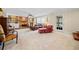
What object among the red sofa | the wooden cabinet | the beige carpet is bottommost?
the beige carpet

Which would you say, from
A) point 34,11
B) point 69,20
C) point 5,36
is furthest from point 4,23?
point 69,20

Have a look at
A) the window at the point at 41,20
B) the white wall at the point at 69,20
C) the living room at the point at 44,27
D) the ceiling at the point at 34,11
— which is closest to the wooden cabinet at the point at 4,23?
the living room at the point at 44,27

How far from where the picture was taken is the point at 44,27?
6.89ft

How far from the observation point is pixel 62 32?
2.10 meters

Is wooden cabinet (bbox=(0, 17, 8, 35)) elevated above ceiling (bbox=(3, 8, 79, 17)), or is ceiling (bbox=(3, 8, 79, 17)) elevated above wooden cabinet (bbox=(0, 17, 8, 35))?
ceiling (bbox=(3, 8, 79, 17))

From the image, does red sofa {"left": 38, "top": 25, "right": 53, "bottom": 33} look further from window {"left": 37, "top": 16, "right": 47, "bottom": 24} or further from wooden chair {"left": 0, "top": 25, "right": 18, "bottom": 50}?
wooden chair {"left": 0, "top": 25, "right": 18, "bottom": 50}

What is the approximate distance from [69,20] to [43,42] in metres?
0.55

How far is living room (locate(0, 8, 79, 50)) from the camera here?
2.04 m

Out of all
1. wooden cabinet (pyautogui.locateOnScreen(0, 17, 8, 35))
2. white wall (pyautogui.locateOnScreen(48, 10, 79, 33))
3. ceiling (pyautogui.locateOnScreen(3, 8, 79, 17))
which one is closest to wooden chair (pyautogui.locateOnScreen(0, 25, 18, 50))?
wooden cabinet (pyautogui.locateOnScreen(0, 17, 8, 35))

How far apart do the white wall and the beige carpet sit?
13cm

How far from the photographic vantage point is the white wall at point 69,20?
2025 millimetres
